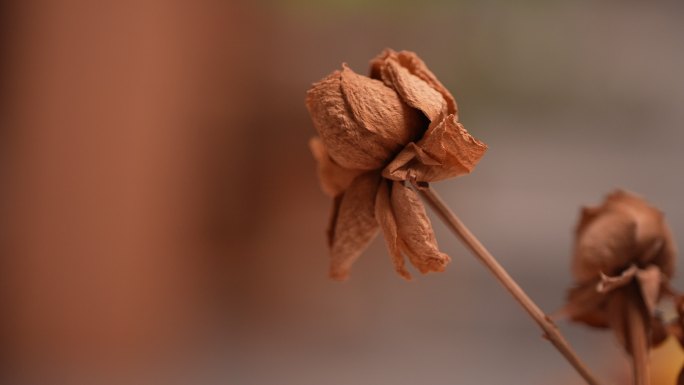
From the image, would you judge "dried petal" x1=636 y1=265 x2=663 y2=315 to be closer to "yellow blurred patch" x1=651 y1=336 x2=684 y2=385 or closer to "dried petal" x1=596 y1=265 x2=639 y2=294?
"dried petal" x1=596 y1=265 x2=639 y2=294

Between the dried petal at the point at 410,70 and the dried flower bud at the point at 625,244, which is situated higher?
the dried petal at the point at 410,70

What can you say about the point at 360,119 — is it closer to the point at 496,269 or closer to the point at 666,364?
the point at 496,269

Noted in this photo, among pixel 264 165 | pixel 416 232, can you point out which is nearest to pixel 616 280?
pixel 416 232

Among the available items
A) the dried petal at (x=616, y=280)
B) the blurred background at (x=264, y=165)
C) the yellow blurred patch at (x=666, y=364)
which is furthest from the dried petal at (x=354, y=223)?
the blurred background at (x=264, y=165)

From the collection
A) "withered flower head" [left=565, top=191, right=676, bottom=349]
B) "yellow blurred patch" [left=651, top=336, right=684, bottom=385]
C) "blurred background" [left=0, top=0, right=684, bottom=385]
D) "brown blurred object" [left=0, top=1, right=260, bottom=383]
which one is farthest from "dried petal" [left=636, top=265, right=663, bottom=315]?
"brown blurred object" [left=0, top=1, right=260, bottom=383]

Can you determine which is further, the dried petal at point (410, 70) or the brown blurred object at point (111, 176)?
the brown blurred object at point (111, 176)

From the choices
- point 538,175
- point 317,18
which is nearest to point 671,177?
point 538,175

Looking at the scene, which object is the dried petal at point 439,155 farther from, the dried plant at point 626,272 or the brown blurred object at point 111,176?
the brown blurred object at point 111,176

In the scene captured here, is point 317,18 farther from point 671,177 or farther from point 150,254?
point 671,177
